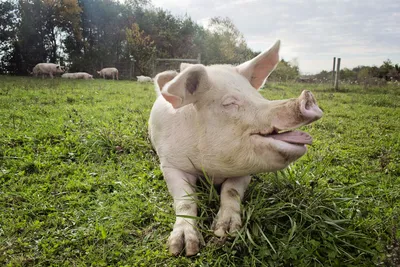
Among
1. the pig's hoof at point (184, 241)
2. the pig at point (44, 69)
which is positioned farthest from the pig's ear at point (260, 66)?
the pig at point (44, 69)

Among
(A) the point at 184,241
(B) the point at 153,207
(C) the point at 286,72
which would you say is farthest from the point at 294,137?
(C) the point at 286,72

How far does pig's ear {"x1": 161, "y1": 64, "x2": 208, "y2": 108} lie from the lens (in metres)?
2.42

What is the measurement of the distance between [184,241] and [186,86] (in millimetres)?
1123

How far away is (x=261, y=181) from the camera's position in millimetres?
3184

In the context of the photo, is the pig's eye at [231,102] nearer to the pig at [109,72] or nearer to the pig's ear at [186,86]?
the pig's ear at [186,86]

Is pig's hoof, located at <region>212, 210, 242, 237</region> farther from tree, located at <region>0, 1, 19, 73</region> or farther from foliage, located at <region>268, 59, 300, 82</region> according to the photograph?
tree, located at <region>0, 1, 19, 73</region>

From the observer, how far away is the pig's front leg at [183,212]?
2.24m

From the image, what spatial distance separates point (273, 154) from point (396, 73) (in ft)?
67.2

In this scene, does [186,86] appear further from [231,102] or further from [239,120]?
[239,120]

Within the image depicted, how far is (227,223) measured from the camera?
2.39 meters

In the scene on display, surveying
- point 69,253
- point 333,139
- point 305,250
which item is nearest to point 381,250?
point 305,250

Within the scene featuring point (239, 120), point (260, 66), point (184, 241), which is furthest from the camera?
point (260, 66)

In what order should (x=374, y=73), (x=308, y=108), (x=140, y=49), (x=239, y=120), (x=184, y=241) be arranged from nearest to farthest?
1. (x=308, y=108)
2. (x=184, y=241)
3. (x=239, y=120)
4. (x=374, y=73)
5. (x=140, y=49)

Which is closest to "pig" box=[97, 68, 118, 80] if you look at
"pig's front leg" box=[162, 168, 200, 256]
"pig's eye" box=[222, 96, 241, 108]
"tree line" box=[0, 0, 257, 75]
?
"tree line" box=[0, 0, 257, 75]
